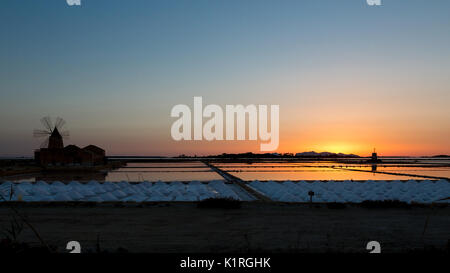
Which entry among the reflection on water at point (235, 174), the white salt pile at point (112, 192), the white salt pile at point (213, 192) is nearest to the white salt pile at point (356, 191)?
the white salt pile at point (213, 192)

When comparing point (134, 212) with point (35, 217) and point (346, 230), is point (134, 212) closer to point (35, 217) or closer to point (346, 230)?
point (35, 217)

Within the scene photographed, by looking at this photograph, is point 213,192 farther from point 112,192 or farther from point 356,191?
point 356,191

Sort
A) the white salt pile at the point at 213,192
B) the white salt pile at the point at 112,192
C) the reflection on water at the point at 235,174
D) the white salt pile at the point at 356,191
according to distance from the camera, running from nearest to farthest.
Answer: the white salt pile at the point at 112,192, the white salt pile at the point at 213,192, the white salt pile at the point at 356,191, the reflection on water at the point at 235,174

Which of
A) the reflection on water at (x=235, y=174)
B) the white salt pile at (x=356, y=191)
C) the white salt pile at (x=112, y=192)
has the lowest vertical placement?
the reflection on water at (x=235, y=174)

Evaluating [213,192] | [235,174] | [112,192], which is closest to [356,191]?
[213,192]

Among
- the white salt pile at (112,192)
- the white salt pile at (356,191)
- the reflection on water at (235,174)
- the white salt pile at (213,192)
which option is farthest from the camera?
the reflection on water at (235,174)

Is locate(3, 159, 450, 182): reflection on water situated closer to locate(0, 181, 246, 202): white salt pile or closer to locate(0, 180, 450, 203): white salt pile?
locate(0, 180, 450, 203): white salt pile

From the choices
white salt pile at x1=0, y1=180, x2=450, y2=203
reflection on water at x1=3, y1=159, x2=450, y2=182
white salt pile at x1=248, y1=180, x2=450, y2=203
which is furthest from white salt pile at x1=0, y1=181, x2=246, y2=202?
reflection on water at x1=3, y1=159, x2=450, y2=182

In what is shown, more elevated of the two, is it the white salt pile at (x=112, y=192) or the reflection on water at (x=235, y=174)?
the white salt pile at (x=112, y=192)

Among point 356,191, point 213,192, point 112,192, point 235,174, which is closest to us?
point 112,192

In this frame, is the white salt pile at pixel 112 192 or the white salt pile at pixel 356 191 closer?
the white salt pile at pixel 112 192

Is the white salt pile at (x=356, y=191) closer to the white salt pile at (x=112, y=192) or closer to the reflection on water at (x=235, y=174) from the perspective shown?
the white salt pile at (x=112, y=192)

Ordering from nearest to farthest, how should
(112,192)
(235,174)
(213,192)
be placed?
(112,192) < (213,192) < (235,174)
